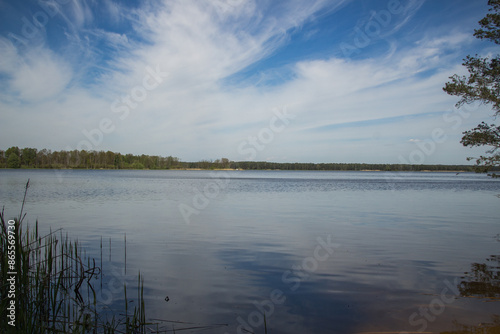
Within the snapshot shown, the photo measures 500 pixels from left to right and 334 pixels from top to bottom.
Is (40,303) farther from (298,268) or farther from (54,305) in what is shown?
(298,268)

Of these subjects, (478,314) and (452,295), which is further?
(452,295)

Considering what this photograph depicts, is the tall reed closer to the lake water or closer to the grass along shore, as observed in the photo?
the grass along shore

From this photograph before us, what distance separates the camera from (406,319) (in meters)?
5.73

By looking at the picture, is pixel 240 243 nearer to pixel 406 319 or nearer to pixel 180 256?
pixel 180 256

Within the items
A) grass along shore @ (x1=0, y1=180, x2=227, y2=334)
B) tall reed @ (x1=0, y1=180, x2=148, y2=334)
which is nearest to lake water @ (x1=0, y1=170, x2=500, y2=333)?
grass along shore @ (x1=0, y1=180, x2=227, y2=334)

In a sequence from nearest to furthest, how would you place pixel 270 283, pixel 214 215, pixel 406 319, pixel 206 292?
pixel 406 319 < pixel 206 292 < pixel 270 283 < pixel 214 215

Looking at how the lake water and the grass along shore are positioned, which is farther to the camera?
the lake water

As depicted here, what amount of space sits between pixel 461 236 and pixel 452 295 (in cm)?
753

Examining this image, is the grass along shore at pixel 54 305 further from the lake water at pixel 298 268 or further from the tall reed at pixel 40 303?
the lake water at pixel 298 268

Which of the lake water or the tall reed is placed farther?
the lake water

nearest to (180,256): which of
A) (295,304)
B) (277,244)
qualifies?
(277,244)

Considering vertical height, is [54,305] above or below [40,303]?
below

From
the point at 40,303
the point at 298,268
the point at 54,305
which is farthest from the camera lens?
the point at 298,268

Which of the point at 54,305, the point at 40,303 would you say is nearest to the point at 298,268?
the point at 54,305
